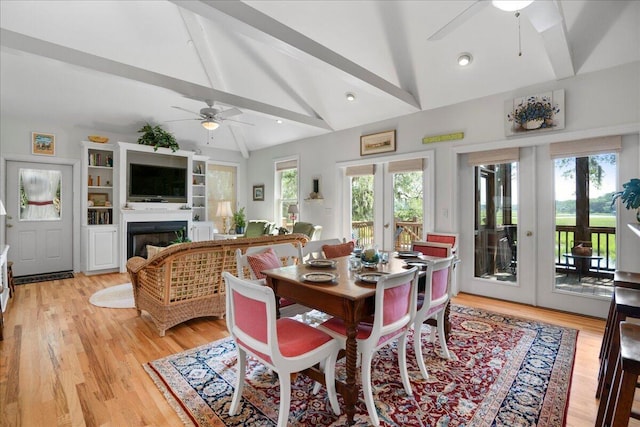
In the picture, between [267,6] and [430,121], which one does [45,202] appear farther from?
[430,121]

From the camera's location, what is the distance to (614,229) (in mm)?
3434

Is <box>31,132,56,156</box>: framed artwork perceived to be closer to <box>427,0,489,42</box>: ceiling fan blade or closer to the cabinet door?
the cabinet door

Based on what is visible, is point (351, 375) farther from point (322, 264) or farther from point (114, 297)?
point (114, 297)

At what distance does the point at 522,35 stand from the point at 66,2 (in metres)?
5.14

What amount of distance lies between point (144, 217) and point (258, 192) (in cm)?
270

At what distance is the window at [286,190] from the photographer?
7086mm

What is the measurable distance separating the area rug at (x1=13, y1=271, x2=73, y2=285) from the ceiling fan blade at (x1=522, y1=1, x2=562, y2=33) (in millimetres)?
7223

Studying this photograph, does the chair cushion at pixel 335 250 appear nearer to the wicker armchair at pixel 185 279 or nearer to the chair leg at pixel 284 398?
the wicker armchair at pixel 185 279

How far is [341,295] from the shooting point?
1761 mm

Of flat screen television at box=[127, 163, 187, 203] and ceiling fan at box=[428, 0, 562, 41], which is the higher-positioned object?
ceiling fan at box=[428, 0, 562, 41]

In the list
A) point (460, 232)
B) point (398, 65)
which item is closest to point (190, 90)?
point (398, 65)

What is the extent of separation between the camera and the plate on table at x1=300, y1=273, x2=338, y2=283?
78.7 inches

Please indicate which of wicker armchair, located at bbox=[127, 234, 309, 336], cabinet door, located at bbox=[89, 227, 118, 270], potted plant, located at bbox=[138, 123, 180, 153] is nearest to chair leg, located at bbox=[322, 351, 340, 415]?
wicker armchair, located at bbox=[127, 234, 309, 336]

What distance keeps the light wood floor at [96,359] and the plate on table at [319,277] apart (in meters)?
1.12
